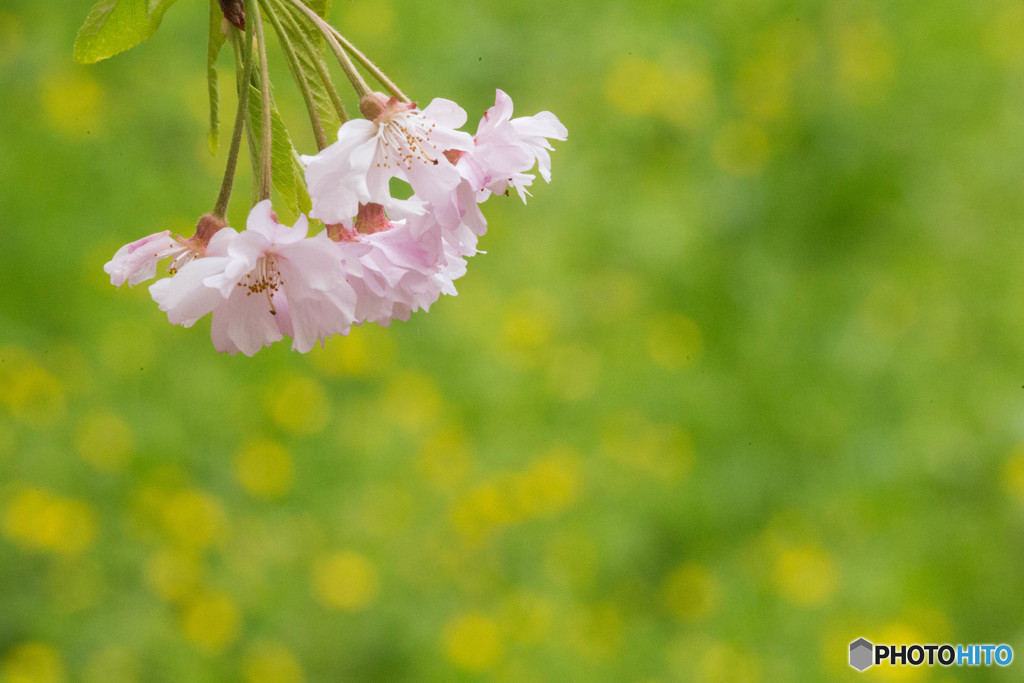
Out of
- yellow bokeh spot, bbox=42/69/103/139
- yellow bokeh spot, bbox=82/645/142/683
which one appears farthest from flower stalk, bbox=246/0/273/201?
yellow bokeh spot, bbox=42/69/103/139

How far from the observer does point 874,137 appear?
2471 mm

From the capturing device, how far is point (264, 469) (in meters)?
1.92

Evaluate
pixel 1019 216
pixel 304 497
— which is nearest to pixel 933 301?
pixel 1019 216

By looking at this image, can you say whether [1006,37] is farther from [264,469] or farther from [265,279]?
[265,279]

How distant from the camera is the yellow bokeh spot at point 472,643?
1.75 m

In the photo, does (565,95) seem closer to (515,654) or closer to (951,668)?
(515,654)

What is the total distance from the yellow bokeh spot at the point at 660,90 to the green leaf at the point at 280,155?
186 centimetres

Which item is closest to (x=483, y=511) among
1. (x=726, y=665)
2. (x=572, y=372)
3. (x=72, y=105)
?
(x=572, y=372)

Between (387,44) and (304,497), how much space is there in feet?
3.53

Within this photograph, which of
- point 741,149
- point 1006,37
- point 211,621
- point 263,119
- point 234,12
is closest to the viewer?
point 263,119

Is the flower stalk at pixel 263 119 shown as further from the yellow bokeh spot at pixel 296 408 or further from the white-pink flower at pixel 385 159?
the yellow bokeh spot at pixel 296 408

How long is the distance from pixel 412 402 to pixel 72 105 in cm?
89

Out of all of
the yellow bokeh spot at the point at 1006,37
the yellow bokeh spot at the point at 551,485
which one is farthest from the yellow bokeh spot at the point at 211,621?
the yellow bokeh spot at the point at 1006,37

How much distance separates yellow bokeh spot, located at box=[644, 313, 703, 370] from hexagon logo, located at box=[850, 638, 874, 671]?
0.66 meters
